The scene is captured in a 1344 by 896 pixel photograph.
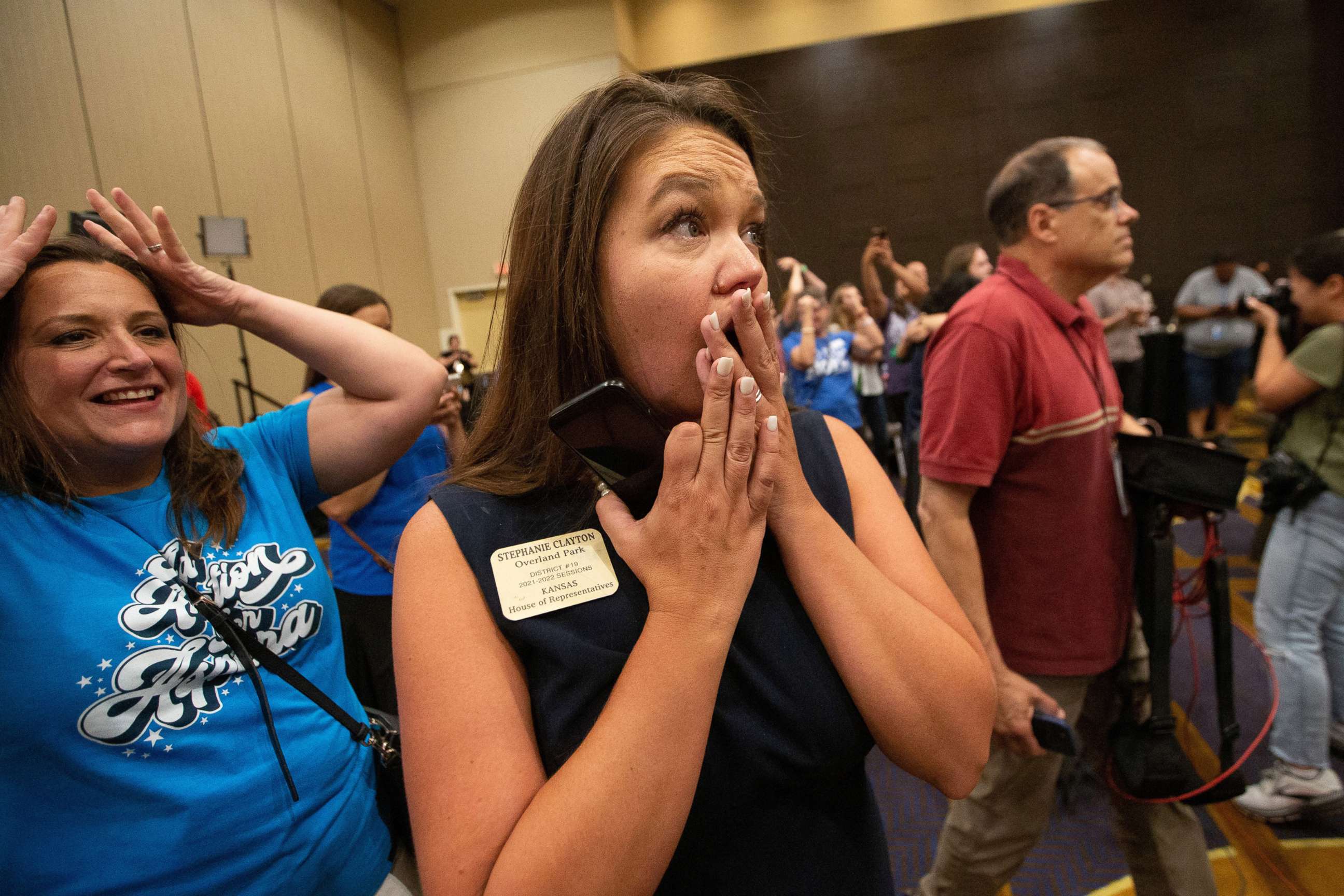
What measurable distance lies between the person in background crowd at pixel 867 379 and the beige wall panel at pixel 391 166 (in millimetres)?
4732

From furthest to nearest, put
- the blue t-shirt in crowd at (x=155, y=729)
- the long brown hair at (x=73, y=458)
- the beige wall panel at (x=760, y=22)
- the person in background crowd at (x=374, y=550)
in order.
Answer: the beige wall panel at (x=760, y=22) < the person in background crowd at (x=374, y=550) < the long brown hair at (x=73, y=458) < the blue t-shirt in crowd at (x=155, y=729)

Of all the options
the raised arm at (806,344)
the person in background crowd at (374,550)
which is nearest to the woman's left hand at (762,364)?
the person in background crowd at (374,550)

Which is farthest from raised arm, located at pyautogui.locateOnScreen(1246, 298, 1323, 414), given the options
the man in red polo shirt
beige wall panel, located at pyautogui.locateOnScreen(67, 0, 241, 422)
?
beige wall panel, located at pyautogui.locateOnScreen(67, 0, 241, 422)

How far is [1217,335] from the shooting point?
22.0 ft

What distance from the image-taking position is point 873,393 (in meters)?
5.90

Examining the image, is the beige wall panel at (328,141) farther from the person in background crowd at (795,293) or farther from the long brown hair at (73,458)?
the long brown hair at (73,458)

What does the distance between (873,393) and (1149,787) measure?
14.8 ft

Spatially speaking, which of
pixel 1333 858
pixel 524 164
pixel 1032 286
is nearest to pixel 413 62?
pixel 524 164

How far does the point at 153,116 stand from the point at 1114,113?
31.0ft

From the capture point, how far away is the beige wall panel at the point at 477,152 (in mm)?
7750

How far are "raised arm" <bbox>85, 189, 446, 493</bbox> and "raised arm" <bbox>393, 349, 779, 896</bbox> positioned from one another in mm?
888

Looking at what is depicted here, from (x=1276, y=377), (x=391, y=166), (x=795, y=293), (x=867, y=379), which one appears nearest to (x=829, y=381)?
(x=795, y=293)

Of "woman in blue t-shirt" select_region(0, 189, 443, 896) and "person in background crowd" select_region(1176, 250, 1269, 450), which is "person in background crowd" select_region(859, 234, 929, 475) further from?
"woman in blue t-shirt" select_region(0, 189, 443, 896)

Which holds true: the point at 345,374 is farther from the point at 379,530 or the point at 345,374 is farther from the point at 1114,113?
the point at 1114,113
